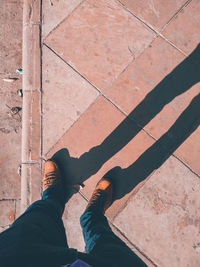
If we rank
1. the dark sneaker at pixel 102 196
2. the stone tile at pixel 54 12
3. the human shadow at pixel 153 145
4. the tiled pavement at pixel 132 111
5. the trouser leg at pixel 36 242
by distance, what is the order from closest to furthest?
the trouser leg at pixel 36 242, the dark sneaker at pixel 102 196, the tiled pavement at pixel 132 111, the human shadow at pixel 153 145, the stone tile at pixel 54 12

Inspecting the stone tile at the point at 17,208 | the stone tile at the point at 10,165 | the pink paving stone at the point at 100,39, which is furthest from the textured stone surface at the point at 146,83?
the stone tile at the point at 17,208

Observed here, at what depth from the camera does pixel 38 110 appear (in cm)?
291

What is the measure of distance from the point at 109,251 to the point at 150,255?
2.83ft

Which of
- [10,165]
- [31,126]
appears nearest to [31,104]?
[31,126]

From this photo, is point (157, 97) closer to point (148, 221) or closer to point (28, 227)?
point (148, 221)

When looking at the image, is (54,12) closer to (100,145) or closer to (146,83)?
(146,83)

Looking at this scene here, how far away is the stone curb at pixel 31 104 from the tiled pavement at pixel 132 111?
3.0 inches

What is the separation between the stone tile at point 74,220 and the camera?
2646mm

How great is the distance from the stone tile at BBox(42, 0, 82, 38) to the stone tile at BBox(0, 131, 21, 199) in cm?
145

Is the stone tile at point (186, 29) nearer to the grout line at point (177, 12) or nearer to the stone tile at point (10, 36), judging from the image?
the grout line at point (177, 12)

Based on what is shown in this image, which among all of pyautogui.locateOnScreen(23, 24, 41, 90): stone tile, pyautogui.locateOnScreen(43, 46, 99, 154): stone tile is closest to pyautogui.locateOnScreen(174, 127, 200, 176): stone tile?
pyautogui.locateOnScreen(43, 46, 99, 154): stone tile

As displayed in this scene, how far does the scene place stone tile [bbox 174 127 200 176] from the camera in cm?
266

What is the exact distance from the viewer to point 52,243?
1.87 metres

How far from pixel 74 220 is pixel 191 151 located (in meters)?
1.57
